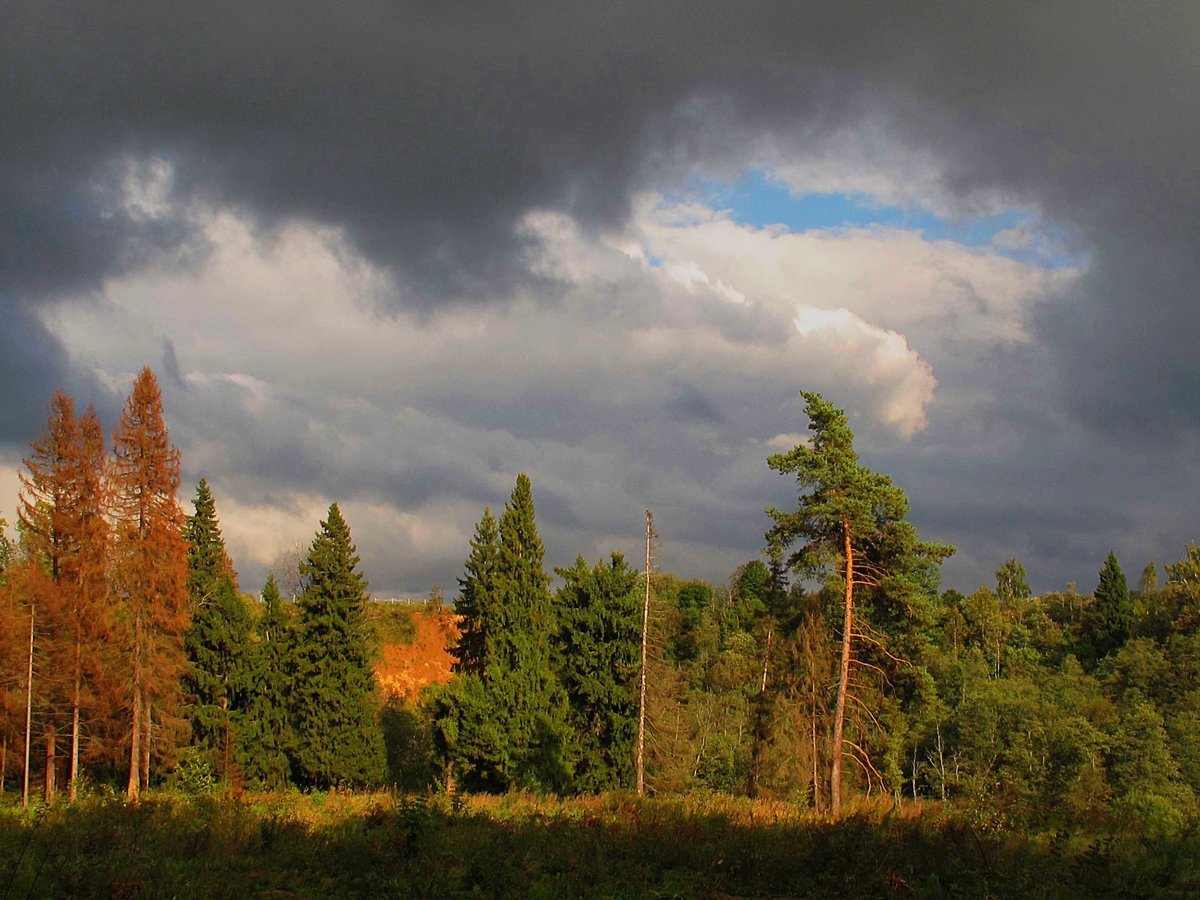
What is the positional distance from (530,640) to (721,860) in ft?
105

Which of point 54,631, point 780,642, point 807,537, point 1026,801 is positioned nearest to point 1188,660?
point 780,642

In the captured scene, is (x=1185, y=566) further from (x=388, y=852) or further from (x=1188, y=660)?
(x=388, y=852)

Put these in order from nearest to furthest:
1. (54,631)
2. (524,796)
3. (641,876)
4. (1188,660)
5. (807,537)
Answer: (641,876), (524,796), (807,537), (54,631), (1188,660)

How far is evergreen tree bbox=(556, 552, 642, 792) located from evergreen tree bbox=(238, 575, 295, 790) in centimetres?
1419

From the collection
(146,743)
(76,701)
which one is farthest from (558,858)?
(146,743)

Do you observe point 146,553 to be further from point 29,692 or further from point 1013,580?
point 1013,580

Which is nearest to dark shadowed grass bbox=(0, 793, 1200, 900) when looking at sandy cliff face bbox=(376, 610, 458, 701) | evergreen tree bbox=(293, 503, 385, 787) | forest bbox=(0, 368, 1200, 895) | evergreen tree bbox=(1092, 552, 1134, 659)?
forest bbox=(0, 368, 1200, 895)

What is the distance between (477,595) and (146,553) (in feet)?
56.6

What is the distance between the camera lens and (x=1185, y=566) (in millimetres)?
89938

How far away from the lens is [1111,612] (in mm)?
85250

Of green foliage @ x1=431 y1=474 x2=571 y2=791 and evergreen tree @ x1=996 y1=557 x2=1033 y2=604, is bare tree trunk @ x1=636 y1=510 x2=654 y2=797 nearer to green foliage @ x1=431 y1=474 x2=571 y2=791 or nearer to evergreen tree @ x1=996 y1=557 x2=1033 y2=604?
green foliage @ x1=431 y1=474 x2=571 y2=791

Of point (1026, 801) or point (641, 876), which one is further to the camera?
point (1026, 801)

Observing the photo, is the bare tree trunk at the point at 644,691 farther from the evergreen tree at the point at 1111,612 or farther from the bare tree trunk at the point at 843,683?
the evergreen tree at the point at 1111,612

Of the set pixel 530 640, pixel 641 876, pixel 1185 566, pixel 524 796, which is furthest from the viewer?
pixel 1185 566
